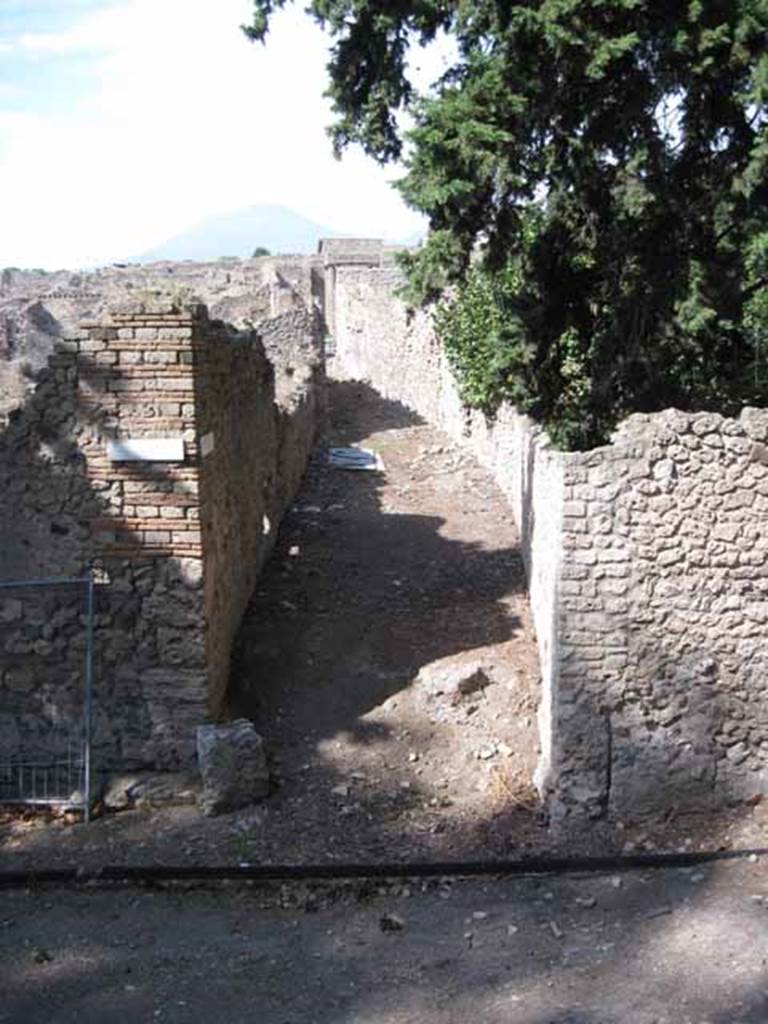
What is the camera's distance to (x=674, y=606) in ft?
25.0

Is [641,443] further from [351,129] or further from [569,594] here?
[351,129]

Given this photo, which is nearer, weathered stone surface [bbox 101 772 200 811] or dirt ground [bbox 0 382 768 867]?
dirt ground [bbox 0 382 768 867]

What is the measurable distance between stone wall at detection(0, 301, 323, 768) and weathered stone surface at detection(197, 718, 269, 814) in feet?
1.03

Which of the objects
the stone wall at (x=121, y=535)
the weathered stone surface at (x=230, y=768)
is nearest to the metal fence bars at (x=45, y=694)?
the stone wall at (x=121, y=535)

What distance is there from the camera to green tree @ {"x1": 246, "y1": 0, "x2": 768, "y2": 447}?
332 inches

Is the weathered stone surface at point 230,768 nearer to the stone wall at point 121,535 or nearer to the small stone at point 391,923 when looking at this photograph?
the stone wall at point 121,535

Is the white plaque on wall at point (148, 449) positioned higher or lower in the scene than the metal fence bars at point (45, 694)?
higher

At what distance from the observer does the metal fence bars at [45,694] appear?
324 inches

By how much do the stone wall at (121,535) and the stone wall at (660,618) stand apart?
2585 millimetres

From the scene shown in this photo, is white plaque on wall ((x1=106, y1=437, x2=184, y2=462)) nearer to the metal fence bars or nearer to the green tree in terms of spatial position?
the metal fence bars

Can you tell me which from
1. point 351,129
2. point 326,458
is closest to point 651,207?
point 351,129

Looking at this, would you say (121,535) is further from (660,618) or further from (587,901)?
(587,901)

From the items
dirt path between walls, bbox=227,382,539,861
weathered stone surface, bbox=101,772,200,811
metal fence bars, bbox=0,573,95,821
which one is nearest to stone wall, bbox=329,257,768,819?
dirt path between walls, bbox=227,382,539,861

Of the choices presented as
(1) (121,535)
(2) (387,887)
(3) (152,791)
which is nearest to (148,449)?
(1) (121,535)
